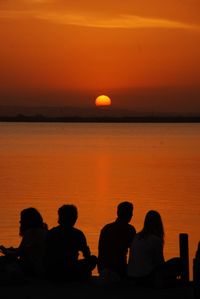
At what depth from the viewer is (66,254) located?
28.0ft

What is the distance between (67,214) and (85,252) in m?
0.54

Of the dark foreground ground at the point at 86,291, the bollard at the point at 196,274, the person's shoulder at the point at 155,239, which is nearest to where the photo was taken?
the bollard at the point at 196,274

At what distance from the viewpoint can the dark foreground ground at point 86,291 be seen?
791 centimetres

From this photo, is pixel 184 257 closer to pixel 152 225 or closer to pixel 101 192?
pixel 152 225

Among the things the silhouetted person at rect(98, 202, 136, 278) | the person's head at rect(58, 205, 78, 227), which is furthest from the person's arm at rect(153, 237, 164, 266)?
the person's head at rect(58, 205, 78, 227)

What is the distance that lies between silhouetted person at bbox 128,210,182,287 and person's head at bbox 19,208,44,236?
113 centimetres

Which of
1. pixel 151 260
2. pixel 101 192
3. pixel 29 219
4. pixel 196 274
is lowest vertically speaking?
pixel 196 274

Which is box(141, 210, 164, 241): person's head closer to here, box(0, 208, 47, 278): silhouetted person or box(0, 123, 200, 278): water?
box(0, 208, 47, 278): silhouetted person

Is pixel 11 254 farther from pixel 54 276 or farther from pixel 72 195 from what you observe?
pixel 72 195

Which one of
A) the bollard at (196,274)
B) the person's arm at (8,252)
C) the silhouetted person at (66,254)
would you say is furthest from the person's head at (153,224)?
the person's arm at (8,252)

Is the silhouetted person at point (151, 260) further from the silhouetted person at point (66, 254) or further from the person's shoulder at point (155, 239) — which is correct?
the silhouetted person at point (66, 254)

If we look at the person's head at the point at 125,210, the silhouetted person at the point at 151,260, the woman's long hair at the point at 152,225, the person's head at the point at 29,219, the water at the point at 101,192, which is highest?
the water at the point at 101,192

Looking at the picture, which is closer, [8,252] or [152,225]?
[152,225]

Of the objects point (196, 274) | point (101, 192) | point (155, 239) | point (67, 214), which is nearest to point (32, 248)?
point (67, 214)
